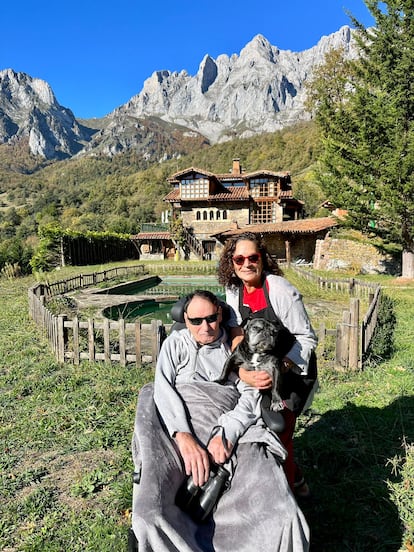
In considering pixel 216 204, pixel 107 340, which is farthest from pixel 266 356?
pixel 216 204

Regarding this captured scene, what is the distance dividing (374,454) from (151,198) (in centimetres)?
6996

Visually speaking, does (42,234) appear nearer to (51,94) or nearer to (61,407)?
(61,407)

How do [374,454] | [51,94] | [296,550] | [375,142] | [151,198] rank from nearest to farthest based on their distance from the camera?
[296,550] → [374,454] → [375,142] → [151,198] → [51,94]

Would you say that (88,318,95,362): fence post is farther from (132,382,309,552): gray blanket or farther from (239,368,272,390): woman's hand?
(239,368,272,390): woman's hand

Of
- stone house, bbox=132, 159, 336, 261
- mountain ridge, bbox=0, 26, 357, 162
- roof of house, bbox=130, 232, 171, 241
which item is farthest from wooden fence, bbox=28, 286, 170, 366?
mountain ridge, bbox=0, 26, 357, 162

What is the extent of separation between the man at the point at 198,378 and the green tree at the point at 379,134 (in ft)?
48.9

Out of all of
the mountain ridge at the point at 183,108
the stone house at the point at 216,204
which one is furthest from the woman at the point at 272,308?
the mountain ridge at the point at 183,108

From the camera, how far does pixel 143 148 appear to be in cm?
12731

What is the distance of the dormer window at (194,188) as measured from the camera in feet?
117

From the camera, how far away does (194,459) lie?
1.92m

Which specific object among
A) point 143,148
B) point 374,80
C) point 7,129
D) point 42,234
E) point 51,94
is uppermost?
point 51,94

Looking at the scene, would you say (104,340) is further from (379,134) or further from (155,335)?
(379,134)

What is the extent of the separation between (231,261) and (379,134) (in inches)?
627

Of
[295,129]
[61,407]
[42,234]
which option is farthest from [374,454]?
[295,129]
